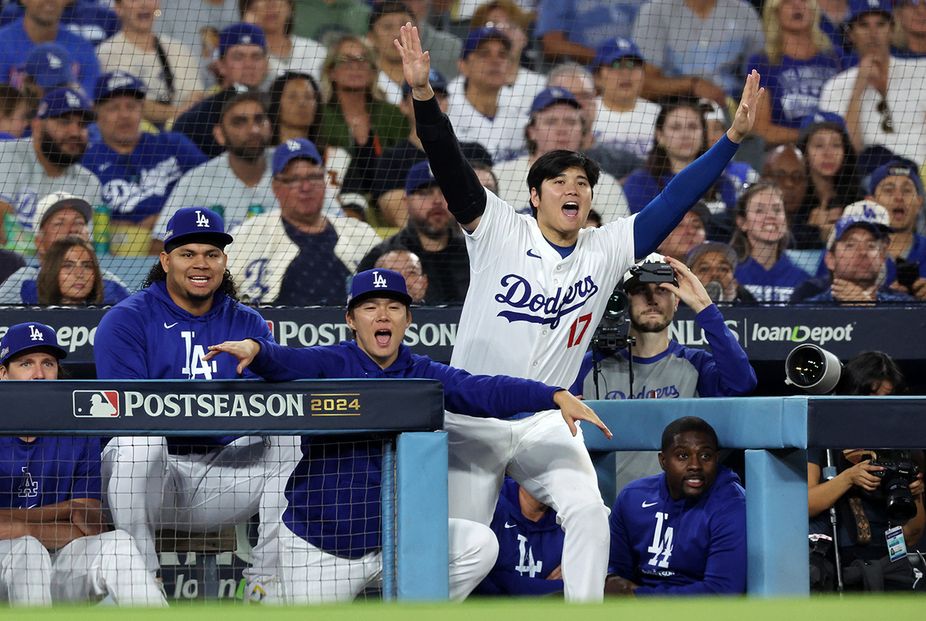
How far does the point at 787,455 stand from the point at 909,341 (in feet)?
8.82

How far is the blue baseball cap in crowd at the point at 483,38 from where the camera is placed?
7258mm

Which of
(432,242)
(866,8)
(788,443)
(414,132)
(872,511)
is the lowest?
(872,511)

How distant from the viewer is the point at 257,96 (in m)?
6.83

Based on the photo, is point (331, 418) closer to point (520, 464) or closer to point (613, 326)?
point (520, 464)

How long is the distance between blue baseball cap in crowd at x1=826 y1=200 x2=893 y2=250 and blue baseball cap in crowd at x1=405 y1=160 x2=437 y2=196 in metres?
2.00

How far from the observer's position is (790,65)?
7535mm

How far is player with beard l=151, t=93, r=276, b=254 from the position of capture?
654cm

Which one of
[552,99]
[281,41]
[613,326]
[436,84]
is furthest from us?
[281,41]

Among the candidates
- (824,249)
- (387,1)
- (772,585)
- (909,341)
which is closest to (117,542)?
(772,585)

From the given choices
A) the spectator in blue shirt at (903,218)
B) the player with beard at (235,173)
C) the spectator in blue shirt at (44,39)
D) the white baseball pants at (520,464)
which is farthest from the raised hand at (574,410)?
the spectator in blue shirt at (44,39)

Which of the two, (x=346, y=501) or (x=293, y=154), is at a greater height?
(x=293, y=154)

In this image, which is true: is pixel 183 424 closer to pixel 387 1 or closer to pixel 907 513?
pixel 907 513

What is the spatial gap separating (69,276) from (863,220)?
12.5 ft

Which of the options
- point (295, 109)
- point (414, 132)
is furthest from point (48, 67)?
point (414, 132)
